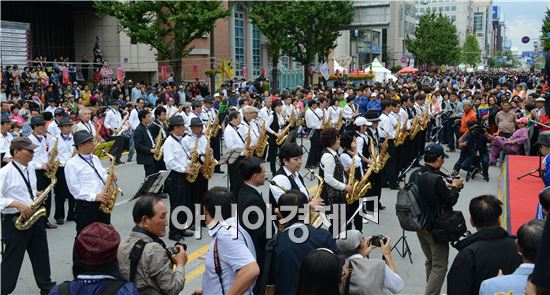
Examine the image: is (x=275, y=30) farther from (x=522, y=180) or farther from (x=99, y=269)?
(x=99, y=269)

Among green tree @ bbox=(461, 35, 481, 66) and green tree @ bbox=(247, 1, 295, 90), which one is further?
green tree @ bbox=(461, 35, 481, 66)

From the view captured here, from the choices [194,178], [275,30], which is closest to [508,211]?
[194,178]

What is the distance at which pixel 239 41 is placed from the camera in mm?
47656

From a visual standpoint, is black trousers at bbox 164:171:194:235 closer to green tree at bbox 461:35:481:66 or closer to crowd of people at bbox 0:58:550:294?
crowd of people at bbox 0:58:550:294

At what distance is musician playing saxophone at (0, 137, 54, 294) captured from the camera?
260 inches

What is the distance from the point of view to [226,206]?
14.9 feet

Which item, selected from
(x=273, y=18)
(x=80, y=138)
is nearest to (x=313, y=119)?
(x=80, y=138)

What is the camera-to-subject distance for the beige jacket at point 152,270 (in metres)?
3.99

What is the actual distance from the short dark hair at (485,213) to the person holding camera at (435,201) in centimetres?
125

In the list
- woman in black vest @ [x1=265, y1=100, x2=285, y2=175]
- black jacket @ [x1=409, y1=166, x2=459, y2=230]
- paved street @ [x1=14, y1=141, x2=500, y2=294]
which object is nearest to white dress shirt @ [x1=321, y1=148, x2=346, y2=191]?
paved street @ [x1=14, y1=141, x2=500, y2=294]

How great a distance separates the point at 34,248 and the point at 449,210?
16.2 feet

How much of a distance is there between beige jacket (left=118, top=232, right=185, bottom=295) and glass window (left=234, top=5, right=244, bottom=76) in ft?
142

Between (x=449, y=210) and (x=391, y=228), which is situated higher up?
(x=449, y=210)

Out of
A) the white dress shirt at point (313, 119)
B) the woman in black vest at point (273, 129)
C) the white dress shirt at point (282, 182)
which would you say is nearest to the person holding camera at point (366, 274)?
the white dress shirt at point (282, 182)
